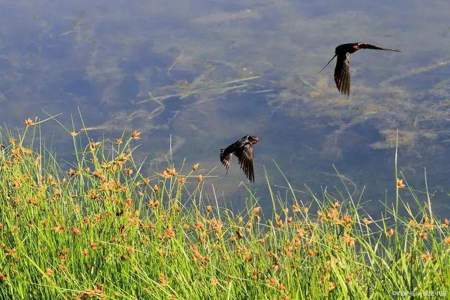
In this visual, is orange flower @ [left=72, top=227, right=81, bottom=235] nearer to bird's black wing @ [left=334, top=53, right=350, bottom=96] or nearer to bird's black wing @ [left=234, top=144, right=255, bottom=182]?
bird's black wing @ [left=234, top=144, right=255, bottom=182]

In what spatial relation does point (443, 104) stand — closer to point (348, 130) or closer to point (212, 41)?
point (348, 130)

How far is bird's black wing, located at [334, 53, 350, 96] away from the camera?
1.91 m

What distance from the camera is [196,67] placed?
999 cm

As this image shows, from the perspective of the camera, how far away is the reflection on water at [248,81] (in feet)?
26.3

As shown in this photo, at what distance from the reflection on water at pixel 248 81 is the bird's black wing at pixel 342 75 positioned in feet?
16.6

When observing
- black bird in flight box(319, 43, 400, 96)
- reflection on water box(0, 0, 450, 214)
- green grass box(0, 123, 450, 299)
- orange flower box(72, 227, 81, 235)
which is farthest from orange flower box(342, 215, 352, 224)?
reflection on water box(0, 0, 450, 214)

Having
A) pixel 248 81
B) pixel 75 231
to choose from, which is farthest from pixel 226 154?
pixel 248 81

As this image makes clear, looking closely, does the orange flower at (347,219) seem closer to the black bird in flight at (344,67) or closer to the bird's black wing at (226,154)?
the bird's black wing at (226,154)

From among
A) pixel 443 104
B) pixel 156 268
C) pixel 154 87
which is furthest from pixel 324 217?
pixel 154 87

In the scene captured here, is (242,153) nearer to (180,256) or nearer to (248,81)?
(180,256)

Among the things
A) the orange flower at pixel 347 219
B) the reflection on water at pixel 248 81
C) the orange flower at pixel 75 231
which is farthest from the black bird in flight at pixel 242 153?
the reflection on water at pixel 248 81

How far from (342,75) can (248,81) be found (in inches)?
299

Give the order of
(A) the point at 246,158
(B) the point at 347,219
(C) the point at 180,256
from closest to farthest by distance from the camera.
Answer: (A) the point at 246,158 → (B) the point at 347,219 → (C) the point at 180,256

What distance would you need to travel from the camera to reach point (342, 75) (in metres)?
1.98
